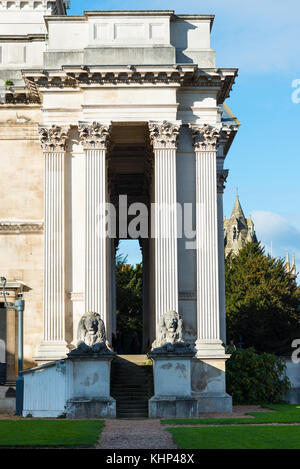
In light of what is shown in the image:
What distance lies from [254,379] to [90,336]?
37.9ft

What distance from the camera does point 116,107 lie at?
3916 centimetres

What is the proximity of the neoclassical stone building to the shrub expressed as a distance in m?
2.56

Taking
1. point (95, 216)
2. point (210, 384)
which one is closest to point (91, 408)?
point (210, 384)

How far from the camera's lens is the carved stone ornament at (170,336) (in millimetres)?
32469

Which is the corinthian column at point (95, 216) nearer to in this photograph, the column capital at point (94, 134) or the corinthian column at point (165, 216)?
the column capital at point (94, 134)

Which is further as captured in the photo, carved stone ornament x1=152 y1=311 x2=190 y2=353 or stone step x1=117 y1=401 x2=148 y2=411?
stone step x1=117 y1=401 x2=148 y2=411

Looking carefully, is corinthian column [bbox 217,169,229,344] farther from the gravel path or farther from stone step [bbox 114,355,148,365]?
the gravel path

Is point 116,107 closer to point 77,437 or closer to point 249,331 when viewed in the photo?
point 77,437

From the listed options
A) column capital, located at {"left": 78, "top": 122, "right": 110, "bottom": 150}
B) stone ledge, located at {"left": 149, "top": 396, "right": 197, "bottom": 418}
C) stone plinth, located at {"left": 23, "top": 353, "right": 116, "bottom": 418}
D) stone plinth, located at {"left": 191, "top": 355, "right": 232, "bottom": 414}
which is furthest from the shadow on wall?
stone ledge, located at {"left": 149, "top": 396, "right": 197, "bottom": 418}

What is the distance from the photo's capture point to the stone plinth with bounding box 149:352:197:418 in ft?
104

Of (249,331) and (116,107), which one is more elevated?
(116,107)

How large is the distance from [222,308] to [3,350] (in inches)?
450
